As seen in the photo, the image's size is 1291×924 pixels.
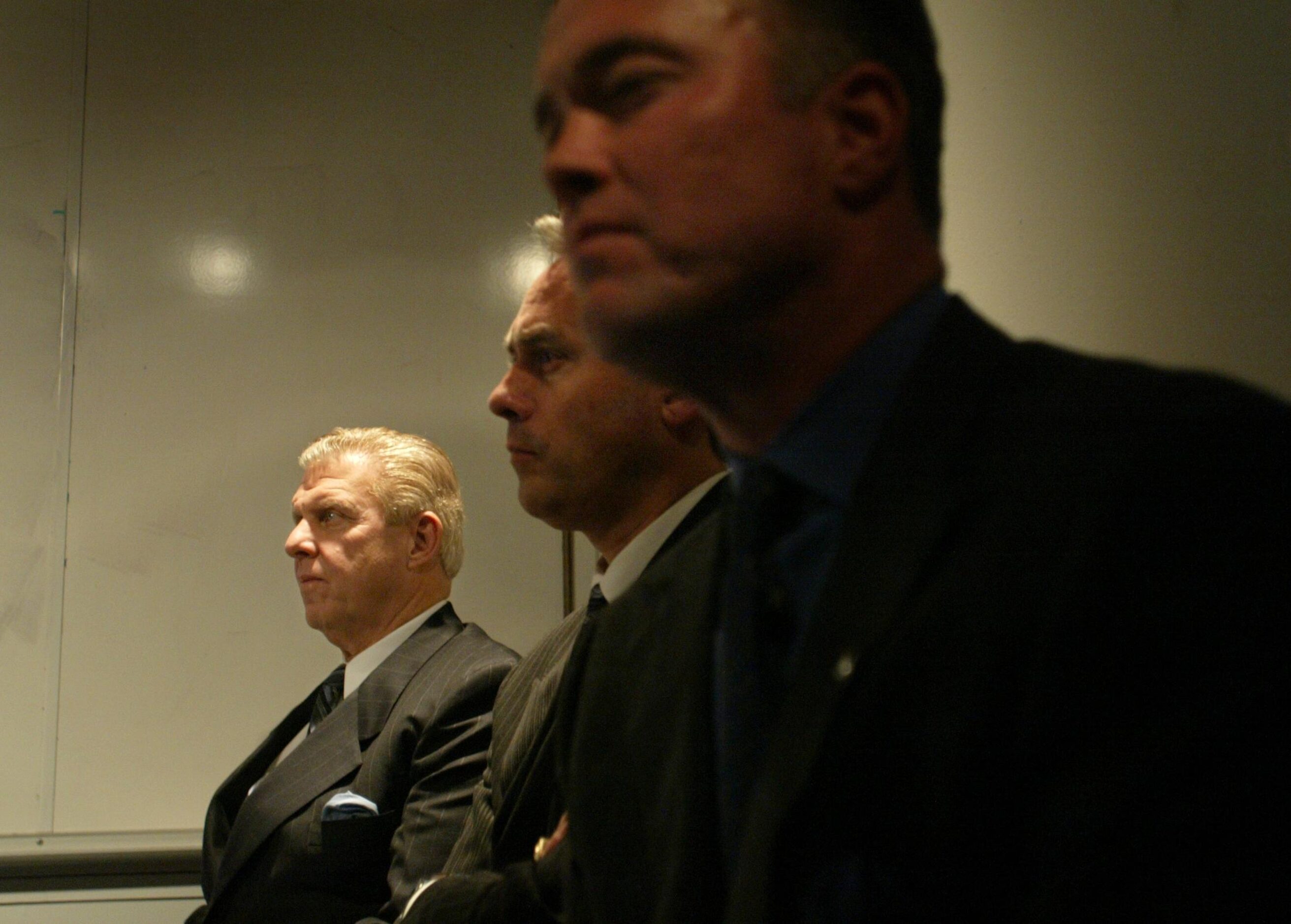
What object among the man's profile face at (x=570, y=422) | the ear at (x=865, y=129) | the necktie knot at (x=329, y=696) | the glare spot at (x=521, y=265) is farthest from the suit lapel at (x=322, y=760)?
the ear at (x=865, y=129)

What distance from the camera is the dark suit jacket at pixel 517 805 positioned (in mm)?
841

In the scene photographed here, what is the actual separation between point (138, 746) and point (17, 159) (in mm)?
1291

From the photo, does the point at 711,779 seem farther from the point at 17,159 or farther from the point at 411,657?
the point at 17,159

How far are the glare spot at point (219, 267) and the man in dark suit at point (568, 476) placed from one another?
4.51 feet

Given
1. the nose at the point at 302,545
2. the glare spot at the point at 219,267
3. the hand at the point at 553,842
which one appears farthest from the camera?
the glare spot at the point at 219,267

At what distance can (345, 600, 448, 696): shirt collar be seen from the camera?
178 centimetres

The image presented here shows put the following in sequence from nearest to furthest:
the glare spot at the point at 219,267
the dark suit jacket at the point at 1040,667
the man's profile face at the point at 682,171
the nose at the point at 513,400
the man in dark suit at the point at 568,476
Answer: the dark suit jacket at the point at 1040,667, the man's profile face at the point at 682,171, the man in dark suit at the point at 568,476, the nose at the point at 513,400, the glare spot at the point at 219,267

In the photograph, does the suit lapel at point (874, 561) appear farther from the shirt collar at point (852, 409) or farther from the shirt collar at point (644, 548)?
the shirt collar at point (644, 548)

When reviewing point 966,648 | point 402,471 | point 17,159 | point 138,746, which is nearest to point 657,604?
point 966,648

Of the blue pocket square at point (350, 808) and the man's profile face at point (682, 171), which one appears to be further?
the blue pocket square at point (350, 808)

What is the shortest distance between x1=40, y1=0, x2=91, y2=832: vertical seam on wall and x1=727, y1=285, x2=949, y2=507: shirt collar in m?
2.16

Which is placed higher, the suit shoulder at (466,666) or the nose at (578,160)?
the nose at (578,160)

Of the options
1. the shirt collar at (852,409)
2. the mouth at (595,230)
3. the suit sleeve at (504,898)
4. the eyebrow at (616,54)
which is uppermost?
the eyebrow at (616,54)

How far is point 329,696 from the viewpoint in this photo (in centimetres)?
184
